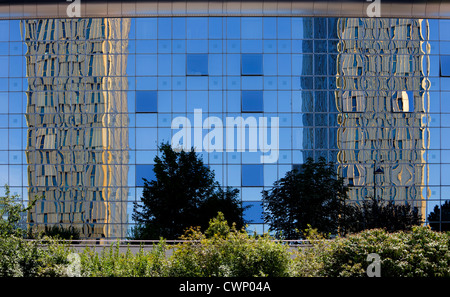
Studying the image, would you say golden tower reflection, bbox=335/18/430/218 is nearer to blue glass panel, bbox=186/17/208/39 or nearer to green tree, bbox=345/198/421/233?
green tree, bbox=345/198/421/233

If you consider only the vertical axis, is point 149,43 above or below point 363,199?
above

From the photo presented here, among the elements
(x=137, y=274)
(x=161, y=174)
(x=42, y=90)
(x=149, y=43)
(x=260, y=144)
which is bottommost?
(x=137, y=274)

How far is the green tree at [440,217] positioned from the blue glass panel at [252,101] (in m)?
15.6

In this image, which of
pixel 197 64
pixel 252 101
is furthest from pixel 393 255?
pixel 197 64

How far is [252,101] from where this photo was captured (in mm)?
38844

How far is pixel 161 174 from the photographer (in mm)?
34969

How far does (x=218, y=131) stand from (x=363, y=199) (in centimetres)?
1231

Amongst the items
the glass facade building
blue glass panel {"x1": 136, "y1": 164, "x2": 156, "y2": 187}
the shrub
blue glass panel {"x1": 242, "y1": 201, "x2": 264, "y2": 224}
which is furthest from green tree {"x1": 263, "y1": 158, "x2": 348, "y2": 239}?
the shrub

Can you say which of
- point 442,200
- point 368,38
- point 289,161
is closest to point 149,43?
point 289,161

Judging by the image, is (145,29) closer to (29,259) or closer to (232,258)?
(29,259)

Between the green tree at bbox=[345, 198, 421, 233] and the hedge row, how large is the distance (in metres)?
18.6

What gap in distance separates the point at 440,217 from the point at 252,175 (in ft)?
48.9
